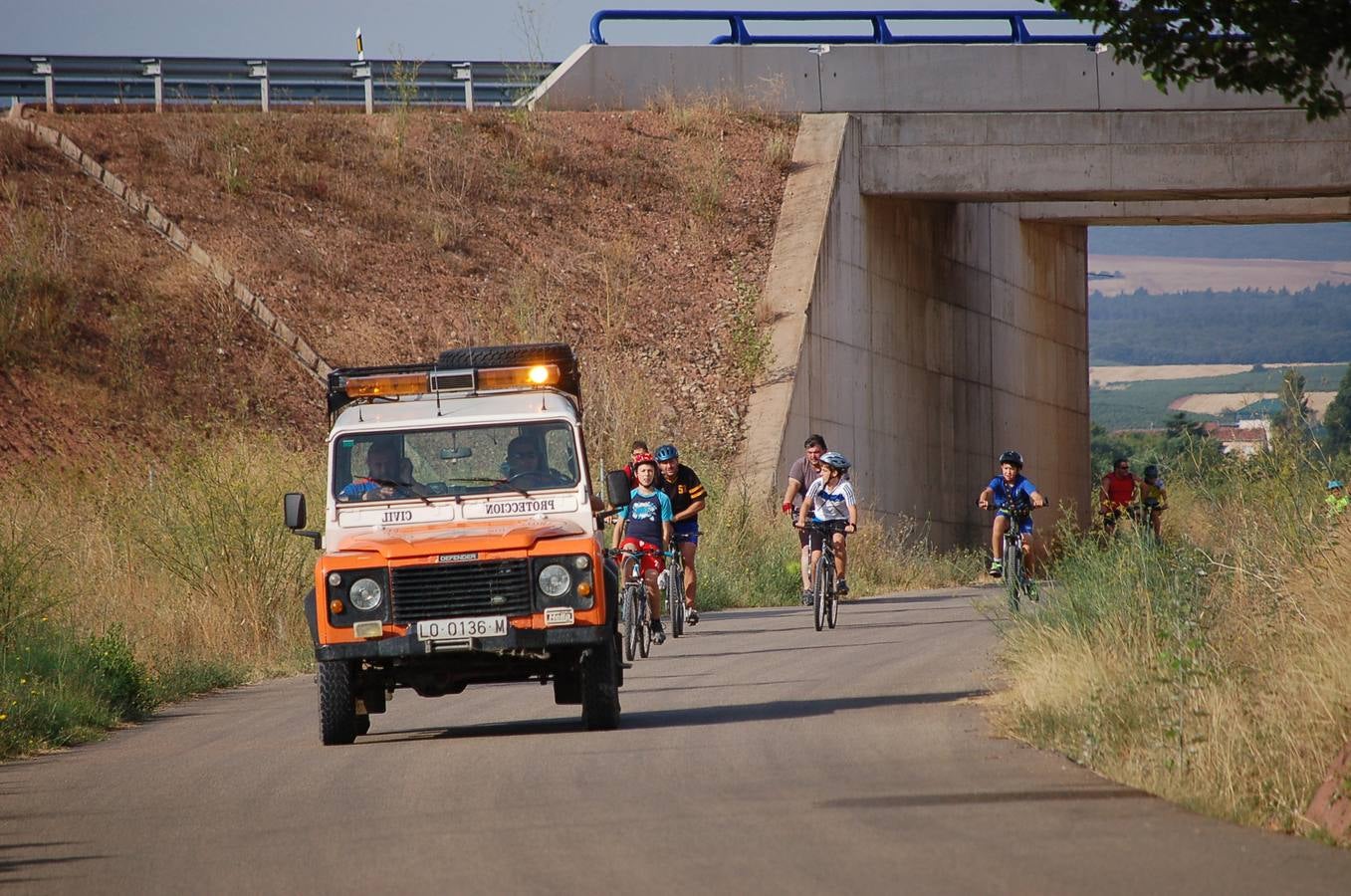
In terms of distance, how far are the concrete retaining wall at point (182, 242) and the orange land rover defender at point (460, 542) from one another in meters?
16.4

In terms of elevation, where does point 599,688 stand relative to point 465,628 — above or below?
below

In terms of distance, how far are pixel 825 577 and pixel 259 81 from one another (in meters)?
22.2

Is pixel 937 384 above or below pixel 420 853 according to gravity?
above

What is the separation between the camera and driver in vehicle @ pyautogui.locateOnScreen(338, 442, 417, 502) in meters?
12.6

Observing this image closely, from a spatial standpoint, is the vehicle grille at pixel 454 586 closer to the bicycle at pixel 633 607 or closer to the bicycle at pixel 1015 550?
the bicycle at pixel 633 607

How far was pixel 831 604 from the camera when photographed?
20.1 metres

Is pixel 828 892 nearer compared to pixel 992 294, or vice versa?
pixel 828 892

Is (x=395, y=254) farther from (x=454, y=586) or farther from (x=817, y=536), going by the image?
(x=454, y=586)

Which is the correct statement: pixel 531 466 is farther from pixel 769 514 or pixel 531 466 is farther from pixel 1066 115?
pixel 1066 115

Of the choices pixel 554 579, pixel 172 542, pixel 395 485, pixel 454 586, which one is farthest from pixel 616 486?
pixel 172 542

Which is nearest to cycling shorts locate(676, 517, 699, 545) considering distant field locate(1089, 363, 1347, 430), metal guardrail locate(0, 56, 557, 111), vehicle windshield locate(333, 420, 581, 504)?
vehicle windshield locate(333, 420, 581, 504)

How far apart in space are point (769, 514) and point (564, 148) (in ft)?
41.0

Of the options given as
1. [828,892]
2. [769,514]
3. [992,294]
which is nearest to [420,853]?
[828,892]

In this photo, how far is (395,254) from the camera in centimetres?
3366
